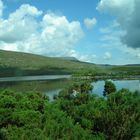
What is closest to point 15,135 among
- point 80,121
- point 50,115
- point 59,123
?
point 59,123

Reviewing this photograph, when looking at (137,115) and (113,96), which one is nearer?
(137,115)

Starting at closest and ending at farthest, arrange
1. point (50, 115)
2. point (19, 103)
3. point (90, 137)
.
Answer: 1. point (90, 137)
2. point (50, 115)
3. point (19, 103)

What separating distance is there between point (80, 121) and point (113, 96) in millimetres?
6369

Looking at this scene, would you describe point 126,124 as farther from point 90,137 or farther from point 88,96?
point 88,96

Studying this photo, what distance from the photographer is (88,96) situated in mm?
63469

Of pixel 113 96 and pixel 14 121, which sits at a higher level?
pixel 113 96

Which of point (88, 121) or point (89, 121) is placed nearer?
point (88, 121)

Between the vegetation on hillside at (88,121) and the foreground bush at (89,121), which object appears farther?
the foreground bush at (89,121)

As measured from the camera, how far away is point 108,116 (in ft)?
154

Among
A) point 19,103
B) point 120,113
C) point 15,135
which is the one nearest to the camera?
point 15,135

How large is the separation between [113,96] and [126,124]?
6268 mm

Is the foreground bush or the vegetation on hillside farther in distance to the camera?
the foreground bush

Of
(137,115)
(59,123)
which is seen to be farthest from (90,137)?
(137,115)

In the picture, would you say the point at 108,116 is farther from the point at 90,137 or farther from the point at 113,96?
the point at 90,137
